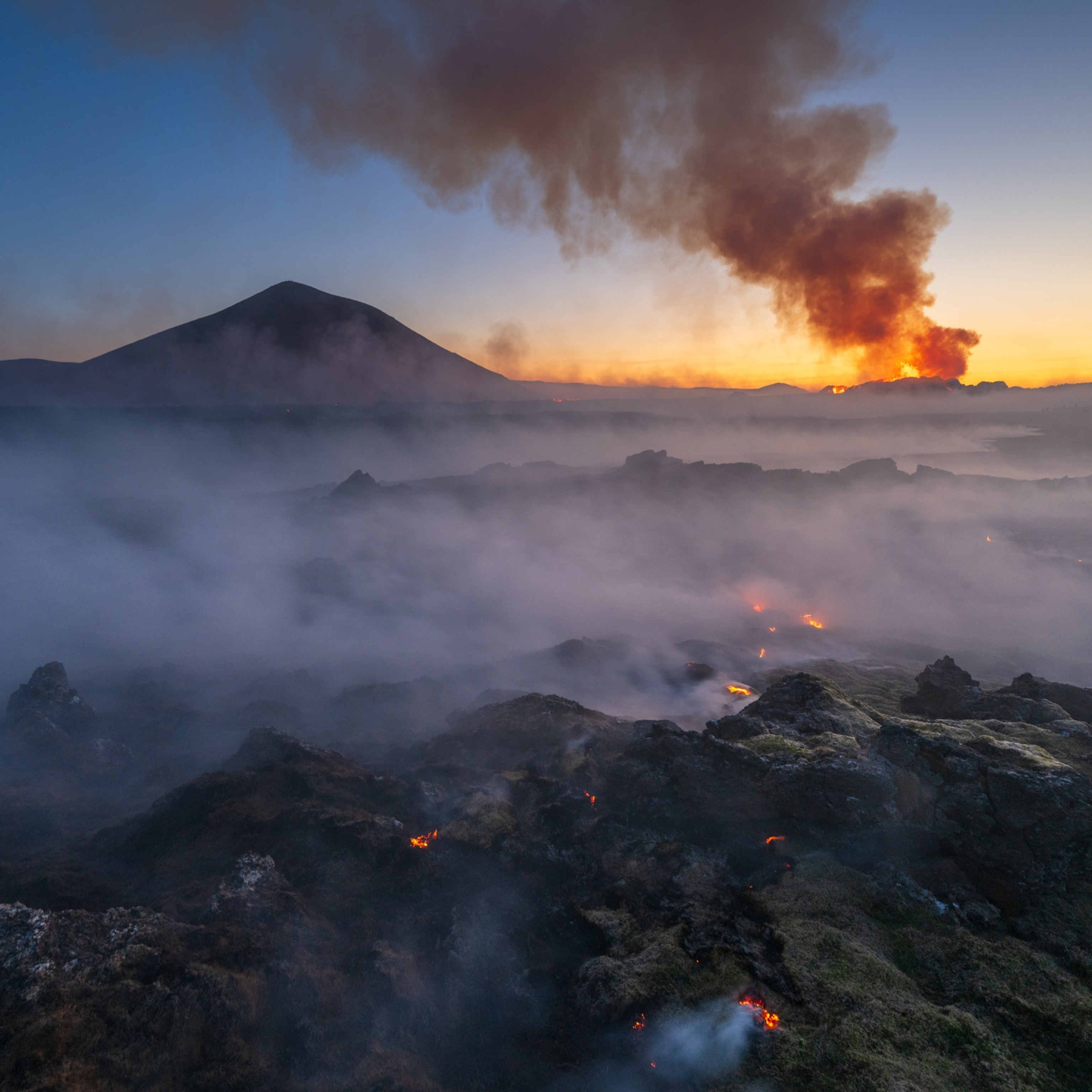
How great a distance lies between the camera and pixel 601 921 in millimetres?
16547

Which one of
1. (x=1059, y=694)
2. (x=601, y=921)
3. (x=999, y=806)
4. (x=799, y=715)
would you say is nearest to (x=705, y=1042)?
(x=601, y=921)

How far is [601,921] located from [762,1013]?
546 centimetres

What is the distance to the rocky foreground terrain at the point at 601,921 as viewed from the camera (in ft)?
38.2

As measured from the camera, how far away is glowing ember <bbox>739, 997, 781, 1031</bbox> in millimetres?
12039

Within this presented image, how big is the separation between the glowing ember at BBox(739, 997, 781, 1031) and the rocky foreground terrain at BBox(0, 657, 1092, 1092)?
0.18 ft

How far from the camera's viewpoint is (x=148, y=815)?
888 inches

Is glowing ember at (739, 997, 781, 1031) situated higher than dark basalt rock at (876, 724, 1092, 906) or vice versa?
dark basalt rock at (876, 724, 1092, 906)

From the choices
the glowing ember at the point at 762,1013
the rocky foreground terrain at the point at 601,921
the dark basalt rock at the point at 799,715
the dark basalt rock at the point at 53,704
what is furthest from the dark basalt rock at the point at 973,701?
the dark basalt rock at the point at 53,704

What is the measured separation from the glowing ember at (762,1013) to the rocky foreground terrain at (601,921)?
2.2 inches

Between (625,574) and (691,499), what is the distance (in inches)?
3193

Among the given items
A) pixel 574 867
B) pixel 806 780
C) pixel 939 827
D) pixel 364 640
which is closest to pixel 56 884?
pixel 574 867

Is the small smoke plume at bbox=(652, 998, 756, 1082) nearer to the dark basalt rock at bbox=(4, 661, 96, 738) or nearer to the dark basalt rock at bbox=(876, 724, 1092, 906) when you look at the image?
the dark basalt rock at bbox=(876, 724, 1092, 906)

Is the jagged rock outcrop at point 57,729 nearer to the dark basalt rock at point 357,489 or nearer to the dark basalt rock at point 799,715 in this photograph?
the dark basalt rock at point 799,715

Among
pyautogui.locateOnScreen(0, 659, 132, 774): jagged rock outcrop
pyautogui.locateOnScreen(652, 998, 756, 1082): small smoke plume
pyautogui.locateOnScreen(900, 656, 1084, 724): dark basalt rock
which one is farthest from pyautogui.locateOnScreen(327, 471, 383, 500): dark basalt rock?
pyautogui.locateOnScreen(652, 998, 756, 1082): small smoke plume
